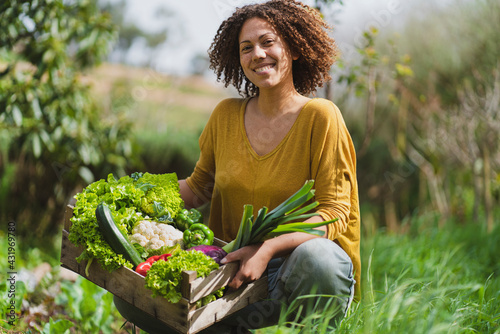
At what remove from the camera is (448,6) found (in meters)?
7.50

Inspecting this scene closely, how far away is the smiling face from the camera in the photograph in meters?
2.30

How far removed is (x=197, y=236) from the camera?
2.14m

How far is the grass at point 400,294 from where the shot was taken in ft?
6.81

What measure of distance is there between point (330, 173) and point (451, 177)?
521 cm

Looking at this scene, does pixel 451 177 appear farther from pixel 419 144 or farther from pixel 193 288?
pixel 193 288

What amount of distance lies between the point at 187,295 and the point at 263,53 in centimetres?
113

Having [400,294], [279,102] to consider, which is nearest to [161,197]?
[279,102]

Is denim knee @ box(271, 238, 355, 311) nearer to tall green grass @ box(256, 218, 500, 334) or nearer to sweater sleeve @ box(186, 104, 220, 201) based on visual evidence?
tall green grass @ box(256, 218, 500, 334)

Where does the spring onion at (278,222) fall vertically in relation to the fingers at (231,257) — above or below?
above

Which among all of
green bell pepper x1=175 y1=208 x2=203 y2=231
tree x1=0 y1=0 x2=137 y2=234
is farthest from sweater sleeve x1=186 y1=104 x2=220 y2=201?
tree x1=0 y1=0 x2=137 y2=234

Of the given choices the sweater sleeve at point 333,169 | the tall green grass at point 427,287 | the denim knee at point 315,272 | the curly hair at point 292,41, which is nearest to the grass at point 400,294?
the tall green grass at point 427,287

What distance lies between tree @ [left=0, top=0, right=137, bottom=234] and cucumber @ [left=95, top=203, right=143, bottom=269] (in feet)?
7.95

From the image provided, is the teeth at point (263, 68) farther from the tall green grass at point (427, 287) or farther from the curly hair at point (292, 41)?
the tall green grass at point (427, 287)

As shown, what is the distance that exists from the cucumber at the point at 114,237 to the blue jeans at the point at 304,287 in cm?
35
